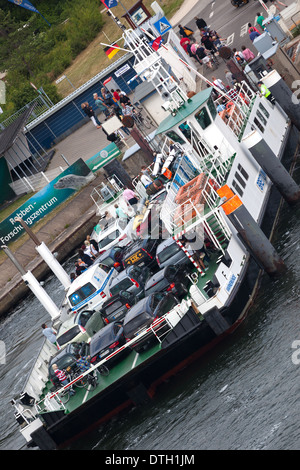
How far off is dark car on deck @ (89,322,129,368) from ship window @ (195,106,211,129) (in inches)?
375

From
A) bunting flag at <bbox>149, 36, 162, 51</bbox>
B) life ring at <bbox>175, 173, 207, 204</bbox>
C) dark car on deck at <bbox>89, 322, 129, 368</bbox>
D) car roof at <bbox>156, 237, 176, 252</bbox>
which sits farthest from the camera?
bunting flag at <bbox>149, 36, 162, 51</bbox>

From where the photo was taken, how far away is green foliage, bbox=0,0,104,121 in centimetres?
8238

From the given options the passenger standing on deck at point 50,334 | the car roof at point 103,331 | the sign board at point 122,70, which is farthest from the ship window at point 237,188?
the sign board at point 122,70

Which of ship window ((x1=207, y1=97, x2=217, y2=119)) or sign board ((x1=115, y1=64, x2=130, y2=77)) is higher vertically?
sign board ((x1=115, y1=64, x2=130, y2=77))

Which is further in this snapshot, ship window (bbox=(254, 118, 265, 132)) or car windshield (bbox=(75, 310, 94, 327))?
ship window (bbox=(254, 118, 265, 132))

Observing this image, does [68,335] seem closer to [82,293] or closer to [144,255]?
[82,293]

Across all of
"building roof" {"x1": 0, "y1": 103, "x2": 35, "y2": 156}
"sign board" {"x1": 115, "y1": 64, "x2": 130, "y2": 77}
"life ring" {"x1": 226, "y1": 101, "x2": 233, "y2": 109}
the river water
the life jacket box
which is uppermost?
"building roof" {"x1": 0, "y1": 103, "x2": 35, "y2": 156}

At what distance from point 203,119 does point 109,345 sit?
35.1ft

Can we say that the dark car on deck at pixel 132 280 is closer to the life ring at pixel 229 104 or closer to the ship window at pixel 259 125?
the ship window at pixel 259 125

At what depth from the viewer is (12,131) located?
2628 inches

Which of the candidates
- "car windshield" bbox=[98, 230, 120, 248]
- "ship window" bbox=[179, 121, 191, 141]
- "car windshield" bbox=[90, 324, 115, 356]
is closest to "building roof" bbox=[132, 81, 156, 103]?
"car windshield" bbox=[98, 230, 120, 248]

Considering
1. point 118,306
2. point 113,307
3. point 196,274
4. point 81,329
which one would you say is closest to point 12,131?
point 81,329

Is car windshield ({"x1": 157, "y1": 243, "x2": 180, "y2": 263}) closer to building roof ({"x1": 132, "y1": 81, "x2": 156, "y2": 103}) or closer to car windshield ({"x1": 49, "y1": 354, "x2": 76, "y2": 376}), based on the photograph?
car windshield ({"x1": 49, "y1": 354, "x2": 76, "y2": 376})
